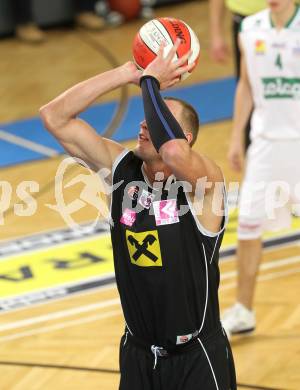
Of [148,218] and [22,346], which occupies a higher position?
[148,218]

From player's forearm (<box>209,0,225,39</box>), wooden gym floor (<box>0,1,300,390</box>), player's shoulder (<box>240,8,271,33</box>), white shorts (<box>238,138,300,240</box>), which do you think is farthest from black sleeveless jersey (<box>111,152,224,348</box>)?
player's forearm (<box>209,0,225,39</box>)

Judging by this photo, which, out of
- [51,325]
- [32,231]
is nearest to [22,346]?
[51,325]

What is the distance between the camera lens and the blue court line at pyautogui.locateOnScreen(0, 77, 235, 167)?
9.71 m

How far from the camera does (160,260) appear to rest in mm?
4195

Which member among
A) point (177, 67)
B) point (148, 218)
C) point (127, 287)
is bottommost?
point (127, 287)

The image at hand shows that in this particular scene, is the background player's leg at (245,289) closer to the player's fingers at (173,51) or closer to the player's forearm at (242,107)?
the player's forearm at (242,107)

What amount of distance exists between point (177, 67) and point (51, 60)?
8395 mm

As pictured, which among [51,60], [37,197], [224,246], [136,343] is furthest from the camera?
[51,60]

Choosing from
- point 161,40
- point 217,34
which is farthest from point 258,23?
point 161,40

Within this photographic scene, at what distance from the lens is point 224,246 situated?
24.6 feet

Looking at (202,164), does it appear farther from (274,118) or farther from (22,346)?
(22,346)

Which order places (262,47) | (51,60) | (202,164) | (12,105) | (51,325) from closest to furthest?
(202,164)
(262,47)
(51,325)
(12,105)
(51,60)

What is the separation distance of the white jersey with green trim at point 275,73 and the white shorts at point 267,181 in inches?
3.4

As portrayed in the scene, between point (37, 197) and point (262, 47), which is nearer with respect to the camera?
point (262, 47)
